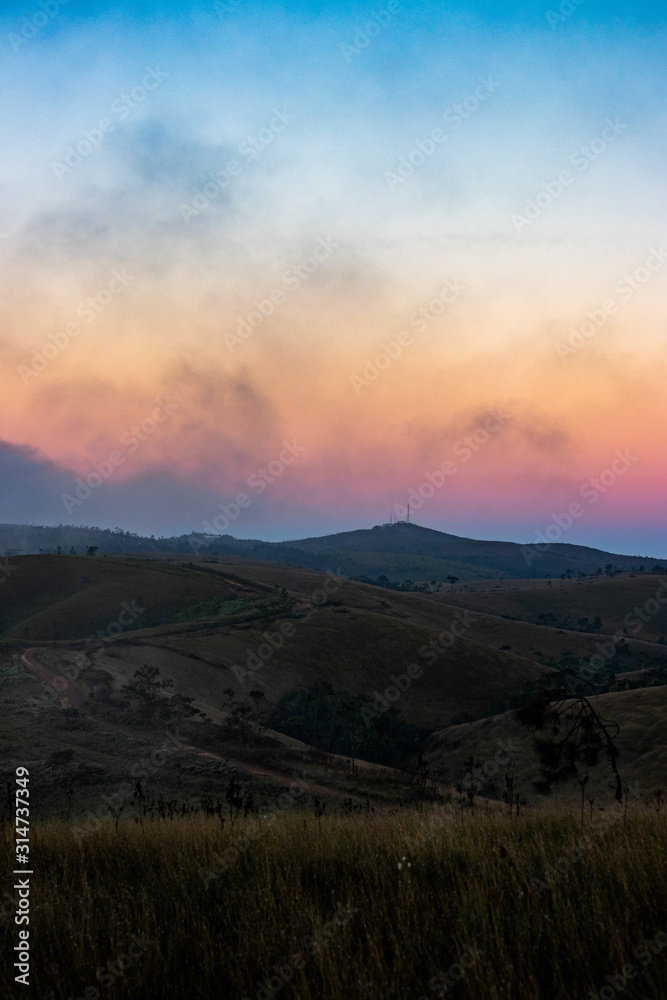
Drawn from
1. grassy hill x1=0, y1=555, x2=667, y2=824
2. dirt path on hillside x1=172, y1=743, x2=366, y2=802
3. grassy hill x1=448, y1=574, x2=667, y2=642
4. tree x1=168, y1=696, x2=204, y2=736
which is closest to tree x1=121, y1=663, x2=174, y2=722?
tree x1=168, y1=696, x2=204, y2=736

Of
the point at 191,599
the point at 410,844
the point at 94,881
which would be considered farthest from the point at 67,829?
the point at 191,599

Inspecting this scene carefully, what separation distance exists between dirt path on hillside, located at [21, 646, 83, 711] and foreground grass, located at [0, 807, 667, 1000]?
130ft

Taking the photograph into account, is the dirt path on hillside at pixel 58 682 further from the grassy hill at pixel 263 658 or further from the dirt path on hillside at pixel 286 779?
the dirt path on hillside at pixel 286 779

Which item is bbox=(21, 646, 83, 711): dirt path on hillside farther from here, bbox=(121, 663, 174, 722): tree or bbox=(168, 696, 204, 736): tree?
bbox=(168, 696, 204, 736): tree

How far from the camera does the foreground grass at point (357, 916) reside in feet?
13.2

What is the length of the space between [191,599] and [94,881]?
358 feet

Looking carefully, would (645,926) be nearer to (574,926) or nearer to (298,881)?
(574,926)

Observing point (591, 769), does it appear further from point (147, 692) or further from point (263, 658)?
point (263, 658)

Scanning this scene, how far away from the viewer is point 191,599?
111625mm

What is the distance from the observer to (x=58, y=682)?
4919 centimetres

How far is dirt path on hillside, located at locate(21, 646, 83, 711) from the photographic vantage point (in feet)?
145

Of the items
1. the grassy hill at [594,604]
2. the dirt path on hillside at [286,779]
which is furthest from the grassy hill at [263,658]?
the grassy hill at [594,604]

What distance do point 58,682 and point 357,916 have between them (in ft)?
166

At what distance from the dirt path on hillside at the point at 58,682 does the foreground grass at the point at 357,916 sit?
3962cm
